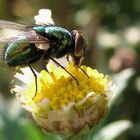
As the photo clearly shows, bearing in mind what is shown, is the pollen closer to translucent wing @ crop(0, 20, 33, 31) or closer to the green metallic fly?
the green metallic fly

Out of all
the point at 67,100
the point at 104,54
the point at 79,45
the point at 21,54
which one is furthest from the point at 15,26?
the point at 104,54

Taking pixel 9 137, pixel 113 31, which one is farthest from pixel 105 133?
pixel 113 31

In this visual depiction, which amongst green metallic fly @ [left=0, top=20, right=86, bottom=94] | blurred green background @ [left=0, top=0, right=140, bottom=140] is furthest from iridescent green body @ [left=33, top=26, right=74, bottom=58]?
blurred green background @ [left=0, top=0, right=140, bottom=140]

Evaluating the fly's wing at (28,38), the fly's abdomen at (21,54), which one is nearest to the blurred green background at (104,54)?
the fly's abdomen at (21,54)

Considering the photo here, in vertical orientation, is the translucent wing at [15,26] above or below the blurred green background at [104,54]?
below

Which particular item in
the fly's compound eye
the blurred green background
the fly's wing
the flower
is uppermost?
the blurred green background

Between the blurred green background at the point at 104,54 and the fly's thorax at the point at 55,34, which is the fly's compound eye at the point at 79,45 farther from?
the blurred green background at the point at 104,54
